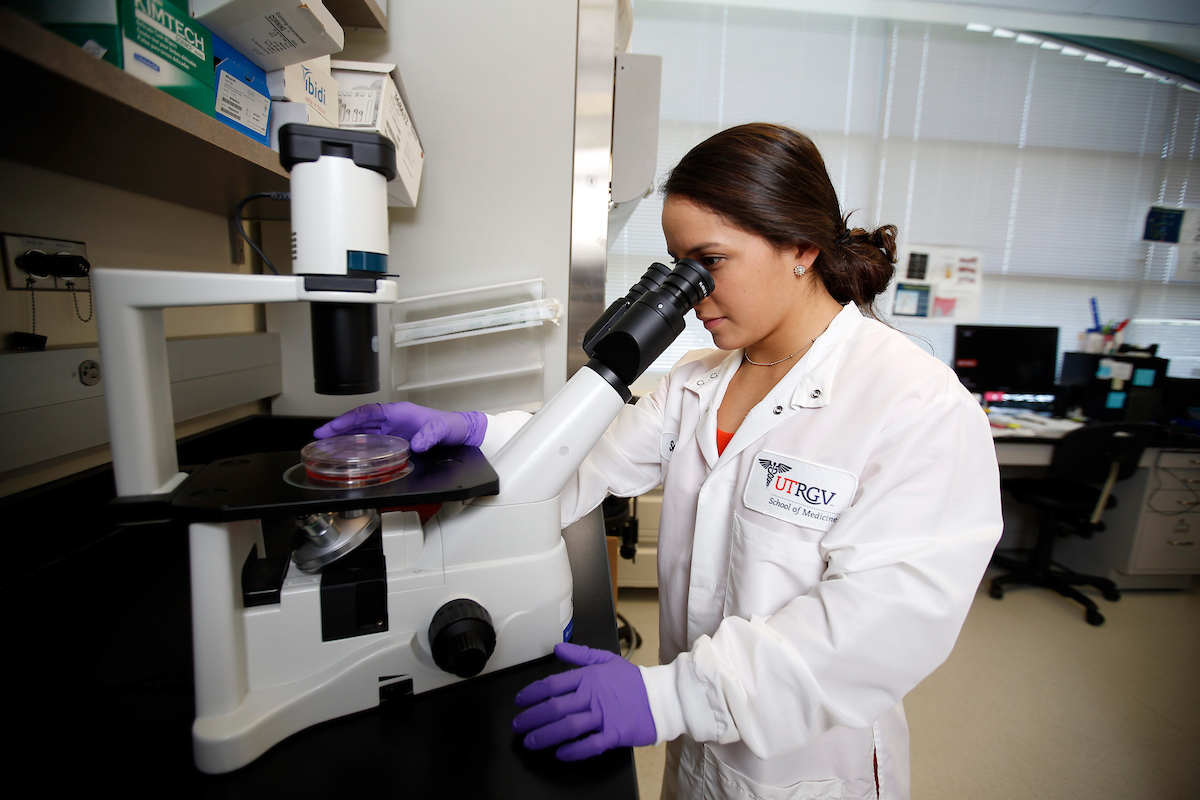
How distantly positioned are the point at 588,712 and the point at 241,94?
38.3 inches

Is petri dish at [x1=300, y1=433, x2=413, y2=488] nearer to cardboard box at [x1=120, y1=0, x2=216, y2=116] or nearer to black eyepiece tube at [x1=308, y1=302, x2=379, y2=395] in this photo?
black eyepiece tube at [x1=308, y1=302, x2=379, y2=395]

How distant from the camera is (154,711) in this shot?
0.55 meters

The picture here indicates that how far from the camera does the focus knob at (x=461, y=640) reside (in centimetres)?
52

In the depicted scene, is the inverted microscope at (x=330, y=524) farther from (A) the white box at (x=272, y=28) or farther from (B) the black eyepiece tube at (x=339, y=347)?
(A) the white box at (x=272, y=28)

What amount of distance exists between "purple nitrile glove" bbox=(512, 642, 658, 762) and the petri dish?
11.4 inches

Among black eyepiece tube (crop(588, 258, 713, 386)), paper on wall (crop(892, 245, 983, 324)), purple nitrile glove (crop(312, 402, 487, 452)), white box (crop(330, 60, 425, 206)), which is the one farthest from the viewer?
paper on wall (crop(892, 245, 983, 324))

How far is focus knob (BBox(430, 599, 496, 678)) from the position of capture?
Result: 517mm

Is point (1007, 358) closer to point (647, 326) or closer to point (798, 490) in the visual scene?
point (798, 490)

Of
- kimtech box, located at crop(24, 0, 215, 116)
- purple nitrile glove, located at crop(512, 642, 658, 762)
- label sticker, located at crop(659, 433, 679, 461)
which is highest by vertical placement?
kimtech box, located at crop(24, 0, 215, 116)

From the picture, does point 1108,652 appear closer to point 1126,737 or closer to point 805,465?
point 1126,737

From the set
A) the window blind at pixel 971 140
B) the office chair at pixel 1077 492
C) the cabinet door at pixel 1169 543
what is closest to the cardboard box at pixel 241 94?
the window blind at pixel 971 140

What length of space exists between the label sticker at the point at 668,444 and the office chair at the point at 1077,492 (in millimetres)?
2430

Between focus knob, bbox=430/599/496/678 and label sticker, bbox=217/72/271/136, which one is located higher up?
label sticker, bbox=217/72/271/136

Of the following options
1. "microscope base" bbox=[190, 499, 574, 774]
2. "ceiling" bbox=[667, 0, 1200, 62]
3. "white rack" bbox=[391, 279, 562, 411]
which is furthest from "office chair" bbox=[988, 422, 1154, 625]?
"microscope base" bbox=[190, 499, 574, 774]
